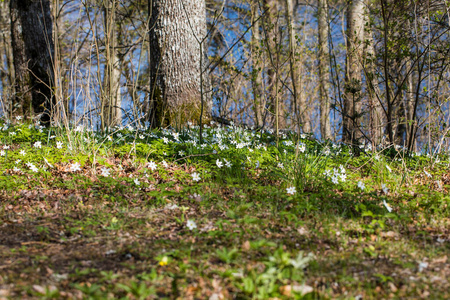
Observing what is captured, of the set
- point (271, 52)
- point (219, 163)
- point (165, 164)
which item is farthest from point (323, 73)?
point (165, 164)

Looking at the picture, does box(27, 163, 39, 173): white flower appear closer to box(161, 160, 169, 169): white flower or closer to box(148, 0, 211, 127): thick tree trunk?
box(161, 160, 169, 169): white flower

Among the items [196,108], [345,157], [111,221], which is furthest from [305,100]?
[111,221]

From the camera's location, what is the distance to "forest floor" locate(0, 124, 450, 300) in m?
1.90

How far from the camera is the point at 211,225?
2646mm

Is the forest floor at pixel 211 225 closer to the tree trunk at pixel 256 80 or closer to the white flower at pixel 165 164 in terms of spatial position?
the white flower at pixel 165 164

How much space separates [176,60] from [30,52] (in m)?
4.00

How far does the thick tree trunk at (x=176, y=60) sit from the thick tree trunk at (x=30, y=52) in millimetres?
3145

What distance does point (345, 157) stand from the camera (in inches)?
174

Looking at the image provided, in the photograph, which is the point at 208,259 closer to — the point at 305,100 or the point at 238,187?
the point at 238,187

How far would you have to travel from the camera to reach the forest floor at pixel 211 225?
1.90 metres

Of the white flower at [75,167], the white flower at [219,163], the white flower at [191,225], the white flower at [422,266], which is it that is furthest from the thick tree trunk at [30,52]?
the white flower at [422,266]

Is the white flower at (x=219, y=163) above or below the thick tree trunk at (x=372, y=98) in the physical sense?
below

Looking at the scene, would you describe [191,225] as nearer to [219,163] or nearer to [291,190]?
[291,190]

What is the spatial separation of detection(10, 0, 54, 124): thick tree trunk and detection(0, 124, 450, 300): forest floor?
12.1ft
